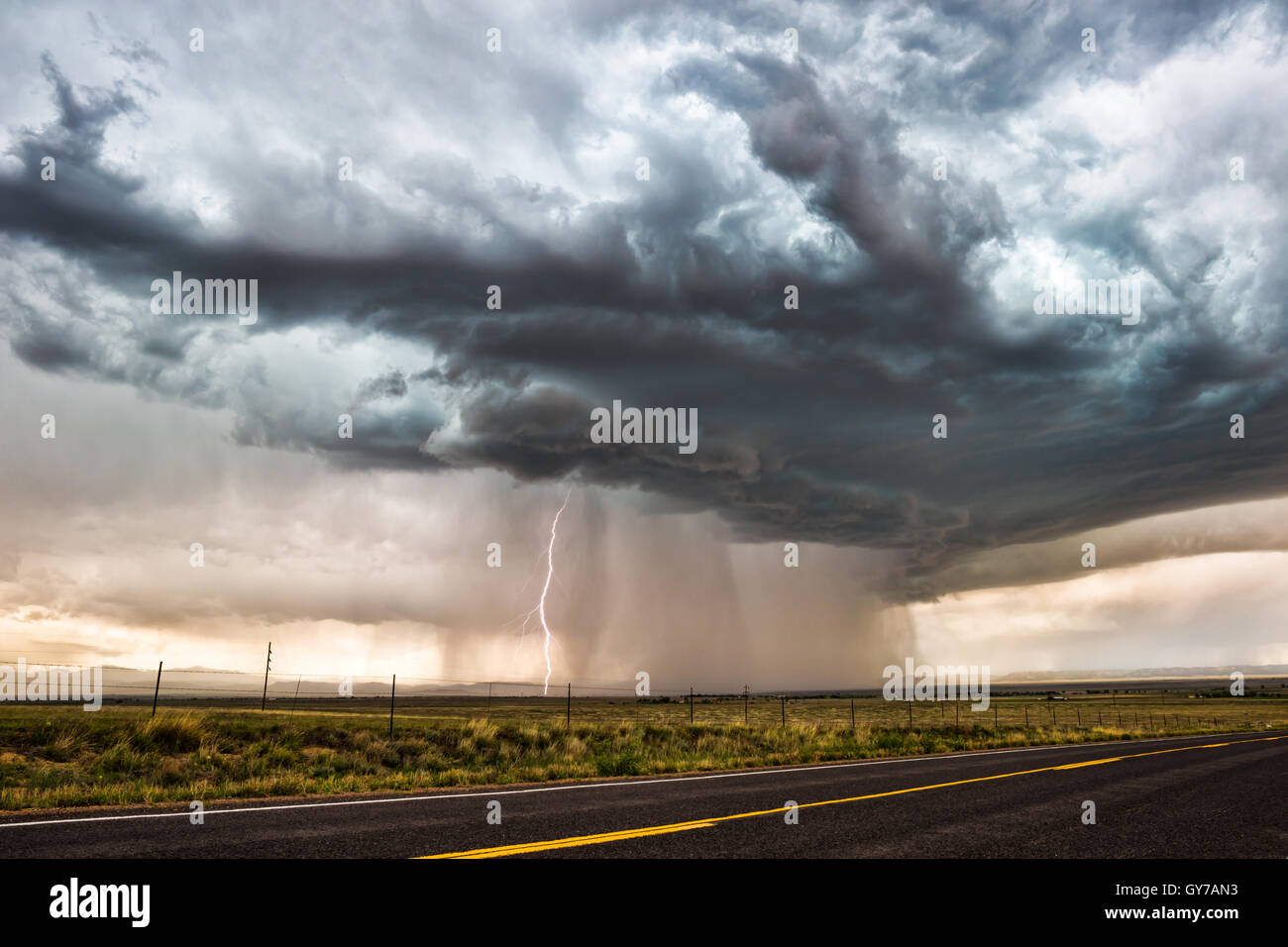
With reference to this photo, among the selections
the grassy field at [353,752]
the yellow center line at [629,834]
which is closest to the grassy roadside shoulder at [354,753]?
the grassy field at [353,752]

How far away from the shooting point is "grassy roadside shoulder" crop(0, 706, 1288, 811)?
13906 mm

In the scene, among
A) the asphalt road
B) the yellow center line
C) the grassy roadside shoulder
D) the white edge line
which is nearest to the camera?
the yellow center line

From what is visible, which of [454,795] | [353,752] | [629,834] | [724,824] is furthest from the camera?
[353,752]

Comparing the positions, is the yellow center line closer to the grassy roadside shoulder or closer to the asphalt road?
the asphalt road

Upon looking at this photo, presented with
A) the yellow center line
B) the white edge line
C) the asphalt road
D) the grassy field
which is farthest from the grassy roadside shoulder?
the yellow center line

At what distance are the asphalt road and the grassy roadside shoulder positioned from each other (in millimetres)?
2323

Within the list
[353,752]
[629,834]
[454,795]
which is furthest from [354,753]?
[629,834]

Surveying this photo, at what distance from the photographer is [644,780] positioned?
15.0 metres

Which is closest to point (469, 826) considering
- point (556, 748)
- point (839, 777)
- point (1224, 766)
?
point (839, 777)

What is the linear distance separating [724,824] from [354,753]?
59.2 ft

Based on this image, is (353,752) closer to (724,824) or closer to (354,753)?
(354,753)

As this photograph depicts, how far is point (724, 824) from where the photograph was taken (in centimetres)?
937
